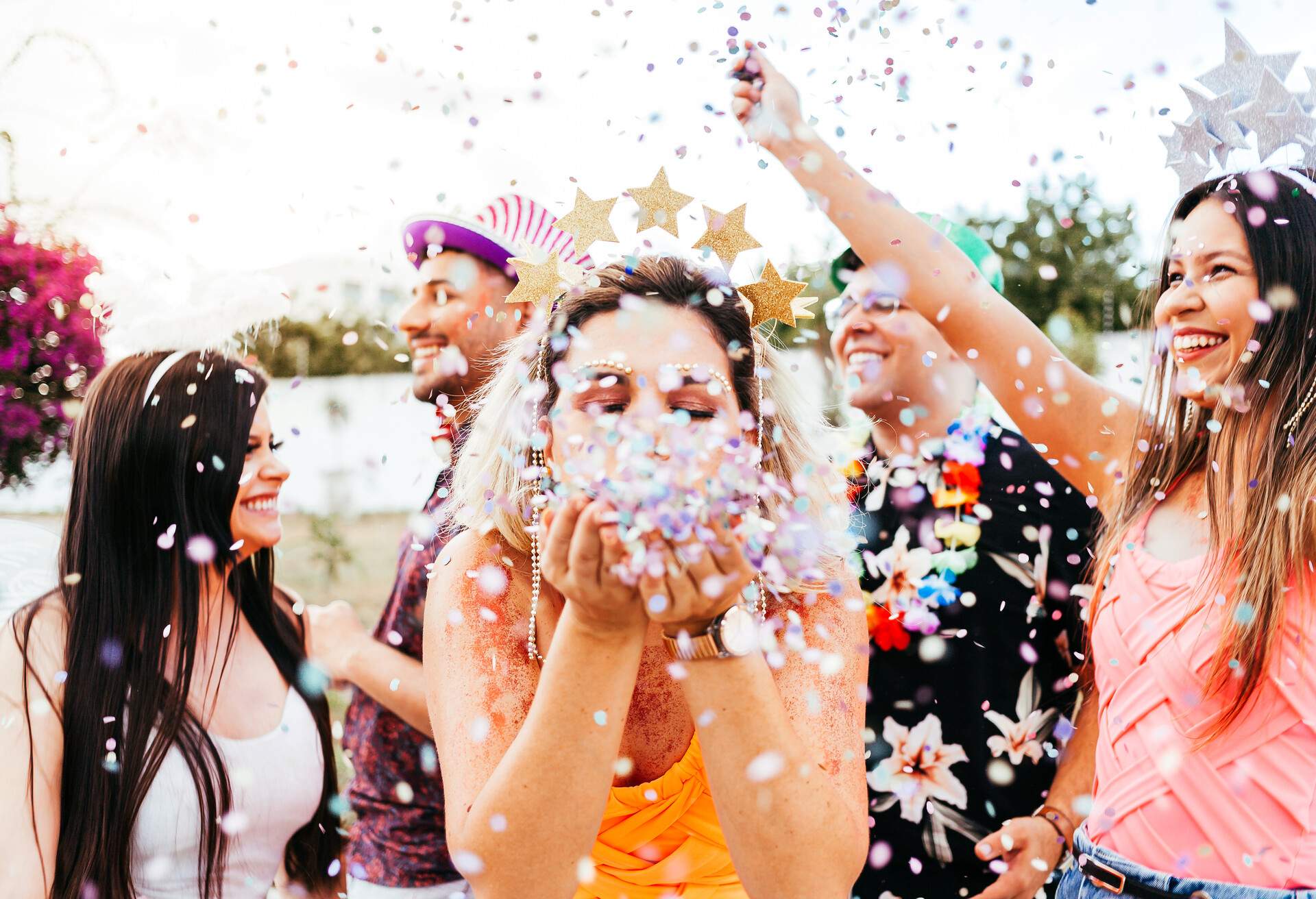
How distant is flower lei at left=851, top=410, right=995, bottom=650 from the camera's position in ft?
7.91

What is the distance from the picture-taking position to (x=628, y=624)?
1.47 m

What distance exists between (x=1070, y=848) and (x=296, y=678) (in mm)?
1824

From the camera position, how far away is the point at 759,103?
2.04 metres

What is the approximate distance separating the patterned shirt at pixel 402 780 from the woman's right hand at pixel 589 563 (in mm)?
1010

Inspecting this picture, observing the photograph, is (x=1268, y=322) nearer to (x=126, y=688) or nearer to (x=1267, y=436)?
(x=1267, y=436)

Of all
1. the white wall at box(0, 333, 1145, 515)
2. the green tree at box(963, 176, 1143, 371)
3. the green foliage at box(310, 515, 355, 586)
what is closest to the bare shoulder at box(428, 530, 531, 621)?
the white wall at box(0, 333, 1145, 515)

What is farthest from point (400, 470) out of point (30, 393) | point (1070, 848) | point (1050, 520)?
point (1070, 848)

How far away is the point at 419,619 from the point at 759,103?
1.47 m

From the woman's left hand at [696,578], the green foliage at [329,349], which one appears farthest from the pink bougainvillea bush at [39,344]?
the woman's left hand at [696,578]

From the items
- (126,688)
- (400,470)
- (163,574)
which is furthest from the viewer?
(400,470)

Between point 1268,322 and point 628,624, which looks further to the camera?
point 1268,322

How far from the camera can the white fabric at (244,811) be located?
6.46 ft

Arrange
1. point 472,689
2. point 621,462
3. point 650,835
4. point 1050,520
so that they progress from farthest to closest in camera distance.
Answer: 1. point 1050,520
2. point 650,835
3. point 472,689
4. point 621,462

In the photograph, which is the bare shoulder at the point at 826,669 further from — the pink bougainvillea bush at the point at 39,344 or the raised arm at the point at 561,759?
the pink bougainvillea bush at the point at 39,344
